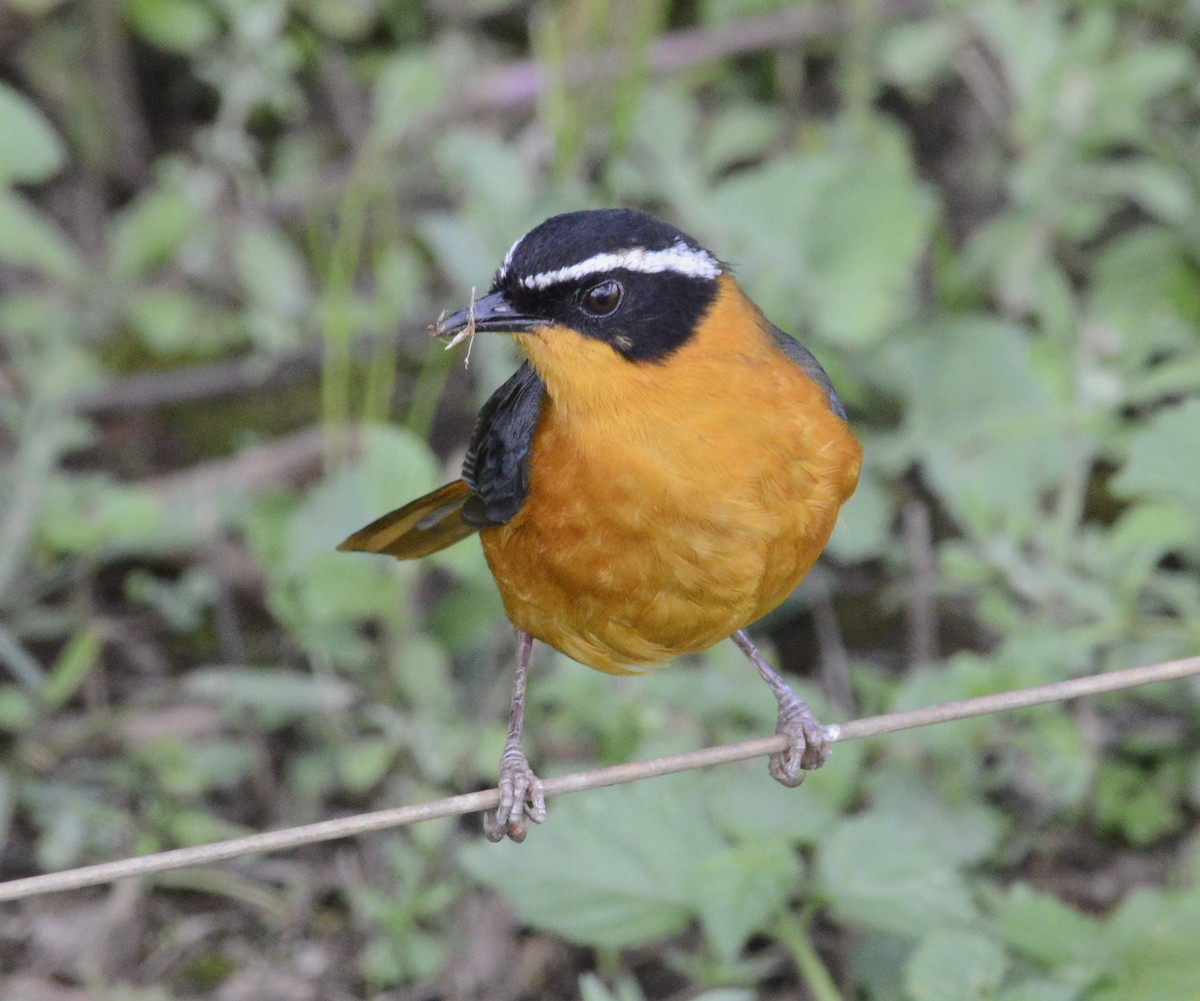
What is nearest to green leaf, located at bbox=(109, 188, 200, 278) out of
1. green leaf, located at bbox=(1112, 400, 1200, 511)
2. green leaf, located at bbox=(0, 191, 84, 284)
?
green leaf, located at bbox=(0, 191, 84, 284)

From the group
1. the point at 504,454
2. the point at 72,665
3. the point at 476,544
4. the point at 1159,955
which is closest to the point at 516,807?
the point at 504,454

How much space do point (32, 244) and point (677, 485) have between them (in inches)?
153

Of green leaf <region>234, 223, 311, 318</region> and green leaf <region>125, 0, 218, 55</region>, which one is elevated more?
green leaf <region>125, 0, 218, 55</region>

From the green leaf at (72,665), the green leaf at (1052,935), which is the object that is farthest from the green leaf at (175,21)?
the green leaf at (1052,935)

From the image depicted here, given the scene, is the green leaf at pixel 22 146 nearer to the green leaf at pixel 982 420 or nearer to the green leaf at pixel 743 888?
the green leaf at pixel 982 420

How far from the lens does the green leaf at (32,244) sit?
592cm

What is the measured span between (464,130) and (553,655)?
2618 millimetres

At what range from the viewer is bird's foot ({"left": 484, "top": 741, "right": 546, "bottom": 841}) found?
350 centimetres

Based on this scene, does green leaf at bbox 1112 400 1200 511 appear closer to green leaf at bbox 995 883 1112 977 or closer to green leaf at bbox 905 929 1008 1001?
green leaf at bbox 995 883 1112 977

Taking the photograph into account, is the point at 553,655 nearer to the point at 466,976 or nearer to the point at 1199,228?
the point at 466,976

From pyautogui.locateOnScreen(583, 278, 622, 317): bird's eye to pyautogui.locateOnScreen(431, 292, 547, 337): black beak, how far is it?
0.09m

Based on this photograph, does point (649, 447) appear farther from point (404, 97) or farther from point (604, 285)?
point (404, 97)

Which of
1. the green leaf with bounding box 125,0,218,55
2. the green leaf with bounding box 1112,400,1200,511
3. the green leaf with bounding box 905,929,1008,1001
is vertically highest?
the green leaf with bounding box 125,0,218,55

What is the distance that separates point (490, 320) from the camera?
287cm
